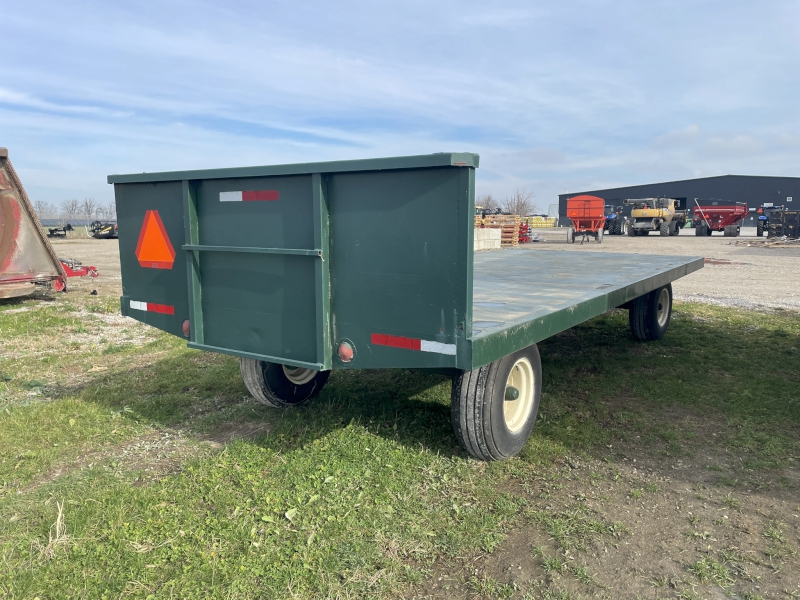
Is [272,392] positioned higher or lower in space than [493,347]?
lower

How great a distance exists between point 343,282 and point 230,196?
91 centimetres

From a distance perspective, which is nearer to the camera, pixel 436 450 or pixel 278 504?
pixel 278 504

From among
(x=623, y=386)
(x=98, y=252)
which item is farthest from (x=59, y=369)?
(x=98, y=252)

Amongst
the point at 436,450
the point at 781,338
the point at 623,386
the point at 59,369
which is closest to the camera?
the point at 436,450

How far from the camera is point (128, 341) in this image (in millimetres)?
7145

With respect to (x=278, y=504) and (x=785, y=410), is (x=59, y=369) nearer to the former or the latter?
(x=278, y=504)

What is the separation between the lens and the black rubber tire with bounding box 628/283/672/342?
6641mm

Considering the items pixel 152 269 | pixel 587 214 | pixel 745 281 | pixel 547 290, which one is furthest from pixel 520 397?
pixel 587 214

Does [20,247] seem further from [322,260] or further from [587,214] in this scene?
[587,214]

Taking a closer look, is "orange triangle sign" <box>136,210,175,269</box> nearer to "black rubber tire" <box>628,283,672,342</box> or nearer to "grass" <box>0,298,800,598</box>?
"grass" <box>0,298,800,598</box>

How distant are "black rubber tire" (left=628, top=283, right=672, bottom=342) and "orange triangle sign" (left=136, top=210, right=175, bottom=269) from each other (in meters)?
4.99

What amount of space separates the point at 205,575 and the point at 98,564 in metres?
0.49

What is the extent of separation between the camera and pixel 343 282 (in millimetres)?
3062

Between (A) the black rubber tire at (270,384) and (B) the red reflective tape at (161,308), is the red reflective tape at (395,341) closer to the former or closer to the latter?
(A) the black rubber tire at (270,384)
